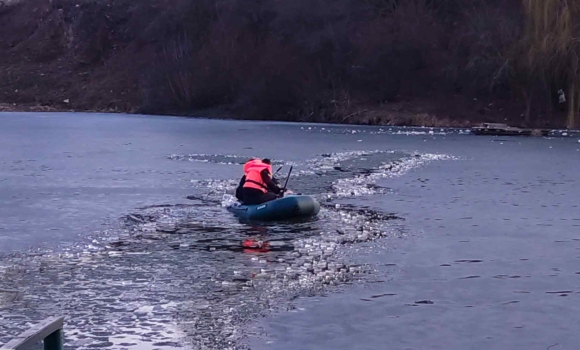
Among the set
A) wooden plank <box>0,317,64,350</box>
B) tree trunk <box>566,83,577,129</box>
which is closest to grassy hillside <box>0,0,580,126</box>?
tree trunk <box>566,83,577,129</box>

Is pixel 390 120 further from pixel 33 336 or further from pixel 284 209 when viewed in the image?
A: pixel 33 336

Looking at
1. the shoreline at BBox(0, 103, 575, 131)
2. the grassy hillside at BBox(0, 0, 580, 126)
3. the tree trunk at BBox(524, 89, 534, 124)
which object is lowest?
the shoreline at BBox(0, 103, 575, 131)

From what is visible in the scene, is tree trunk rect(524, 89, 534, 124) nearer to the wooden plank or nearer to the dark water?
the dark water

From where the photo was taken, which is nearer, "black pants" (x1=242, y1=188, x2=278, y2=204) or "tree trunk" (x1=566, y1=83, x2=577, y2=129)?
"black pants" (x1=242, y1=188, x2=278, y2=204)

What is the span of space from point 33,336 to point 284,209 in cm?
1350

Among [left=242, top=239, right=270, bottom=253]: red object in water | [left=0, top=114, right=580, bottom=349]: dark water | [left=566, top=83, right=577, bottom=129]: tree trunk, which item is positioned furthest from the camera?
[left=566, top=83, right=577, bottom=129]: tree trunk

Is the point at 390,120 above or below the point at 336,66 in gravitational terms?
below

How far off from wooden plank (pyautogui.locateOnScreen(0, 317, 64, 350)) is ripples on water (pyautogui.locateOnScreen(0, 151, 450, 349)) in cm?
447

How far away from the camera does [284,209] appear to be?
19.0 meters

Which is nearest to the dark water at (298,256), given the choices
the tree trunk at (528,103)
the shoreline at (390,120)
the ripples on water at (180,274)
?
the ripples on water at (180,274)

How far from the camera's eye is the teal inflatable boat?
19.0 m

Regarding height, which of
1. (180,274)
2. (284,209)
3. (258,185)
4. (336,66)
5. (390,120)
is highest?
(336,66)

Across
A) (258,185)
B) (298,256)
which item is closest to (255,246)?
(298,256)

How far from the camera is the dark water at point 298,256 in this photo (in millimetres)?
11219
